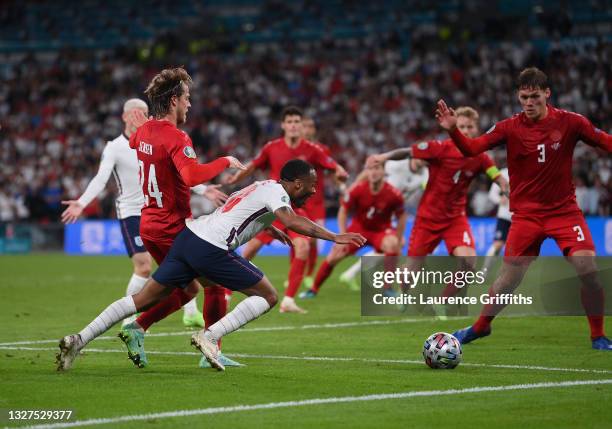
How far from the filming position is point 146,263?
40.7 feet

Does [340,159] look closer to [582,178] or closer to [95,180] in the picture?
A: [582,178]

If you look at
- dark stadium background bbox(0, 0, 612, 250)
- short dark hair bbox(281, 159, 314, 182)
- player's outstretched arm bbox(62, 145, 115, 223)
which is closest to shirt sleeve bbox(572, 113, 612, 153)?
short dark hair bbox(281, 159, 314, 182)

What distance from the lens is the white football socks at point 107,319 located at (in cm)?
888

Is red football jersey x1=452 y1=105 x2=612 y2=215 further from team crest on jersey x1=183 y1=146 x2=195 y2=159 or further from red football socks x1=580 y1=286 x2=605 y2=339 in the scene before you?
team crest on jersey x1=183 y1=146 x2=195 y2=159

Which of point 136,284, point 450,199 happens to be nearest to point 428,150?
point 450,199

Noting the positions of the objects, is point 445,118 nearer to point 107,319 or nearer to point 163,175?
point 163,175

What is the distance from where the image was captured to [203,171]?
871 cm

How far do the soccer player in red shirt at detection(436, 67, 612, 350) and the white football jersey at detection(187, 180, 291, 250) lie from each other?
2.28 m

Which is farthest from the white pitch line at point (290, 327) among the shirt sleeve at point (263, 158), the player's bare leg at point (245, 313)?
the shirt sleeve at point (263, 158)

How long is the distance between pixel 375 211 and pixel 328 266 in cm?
113

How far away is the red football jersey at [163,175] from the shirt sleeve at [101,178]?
222 cm

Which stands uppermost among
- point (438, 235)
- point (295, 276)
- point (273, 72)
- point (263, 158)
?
point (273, 72)

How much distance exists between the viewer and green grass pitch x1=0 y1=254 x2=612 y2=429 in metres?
6.85

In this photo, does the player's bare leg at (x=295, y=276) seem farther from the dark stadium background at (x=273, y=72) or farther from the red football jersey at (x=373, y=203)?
the dark stadium background at (x=273, y=72)
